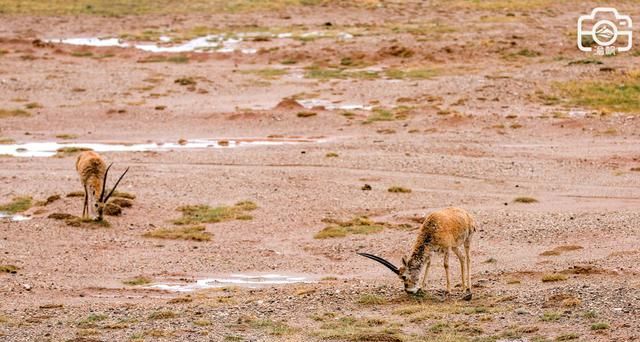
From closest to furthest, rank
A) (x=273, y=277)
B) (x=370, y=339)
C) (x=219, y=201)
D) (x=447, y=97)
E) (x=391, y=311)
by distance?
(x=370, y=339)
(x=391, y=311)
(x=273, y=277)
(x=219, y=201)
(x=447, y=97)

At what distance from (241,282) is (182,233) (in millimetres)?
4964

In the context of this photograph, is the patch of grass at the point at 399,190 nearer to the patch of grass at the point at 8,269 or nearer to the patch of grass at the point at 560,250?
the patch of grass at the point at 560,250

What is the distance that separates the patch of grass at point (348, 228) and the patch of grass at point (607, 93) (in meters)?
18.5

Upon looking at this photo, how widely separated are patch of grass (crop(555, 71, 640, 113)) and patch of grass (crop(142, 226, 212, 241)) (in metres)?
21.3

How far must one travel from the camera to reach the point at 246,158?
39062mm

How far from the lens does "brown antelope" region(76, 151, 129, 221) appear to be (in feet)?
99.4

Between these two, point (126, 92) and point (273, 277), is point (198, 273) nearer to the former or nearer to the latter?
point (273, 277)

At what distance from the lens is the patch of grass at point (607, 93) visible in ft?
154

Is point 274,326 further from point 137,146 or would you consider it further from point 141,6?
point 141,6

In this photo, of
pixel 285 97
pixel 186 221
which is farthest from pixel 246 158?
pixel 285 97

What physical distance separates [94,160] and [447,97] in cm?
2175

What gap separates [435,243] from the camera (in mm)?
21078

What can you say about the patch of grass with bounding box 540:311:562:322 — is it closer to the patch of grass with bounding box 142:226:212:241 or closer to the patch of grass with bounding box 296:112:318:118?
the patch of grass with bounding box 142:226:212:241

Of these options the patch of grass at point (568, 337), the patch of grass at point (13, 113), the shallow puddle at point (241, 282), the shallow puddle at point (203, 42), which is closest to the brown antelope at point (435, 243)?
the patch of grass at point (568, 337)
